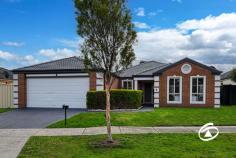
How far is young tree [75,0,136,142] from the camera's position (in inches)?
366

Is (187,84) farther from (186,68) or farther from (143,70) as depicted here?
(143,70)

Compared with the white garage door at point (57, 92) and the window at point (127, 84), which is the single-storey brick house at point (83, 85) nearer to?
the white garage door at point (57, 92)

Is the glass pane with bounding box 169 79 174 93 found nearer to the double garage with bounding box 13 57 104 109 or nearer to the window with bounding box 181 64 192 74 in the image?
the window with bounding box 181 64 192 74

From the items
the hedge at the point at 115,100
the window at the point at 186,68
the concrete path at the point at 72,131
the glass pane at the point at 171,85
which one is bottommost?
the concrete path at the point at 72,131

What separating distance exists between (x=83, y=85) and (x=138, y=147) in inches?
518

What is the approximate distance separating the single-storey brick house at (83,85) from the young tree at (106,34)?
1153 cm

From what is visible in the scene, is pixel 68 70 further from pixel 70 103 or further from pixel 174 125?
pixel 174 125

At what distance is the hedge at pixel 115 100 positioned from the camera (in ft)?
66.1

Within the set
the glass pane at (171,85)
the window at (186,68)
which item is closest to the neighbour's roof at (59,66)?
the glass pane at (171,85)

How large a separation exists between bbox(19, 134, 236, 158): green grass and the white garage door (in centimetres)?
1120

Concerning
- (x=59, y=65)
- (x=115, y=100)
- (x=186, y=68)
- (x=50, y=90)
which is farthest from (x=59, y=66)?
(x=186, y=68)

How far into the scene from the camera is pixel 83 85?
21.6 m

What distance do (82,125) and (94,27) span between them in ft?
17.5

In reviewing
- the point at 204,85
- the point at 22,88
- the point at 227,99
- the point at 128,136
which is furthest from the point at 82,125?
the point at 227,99
